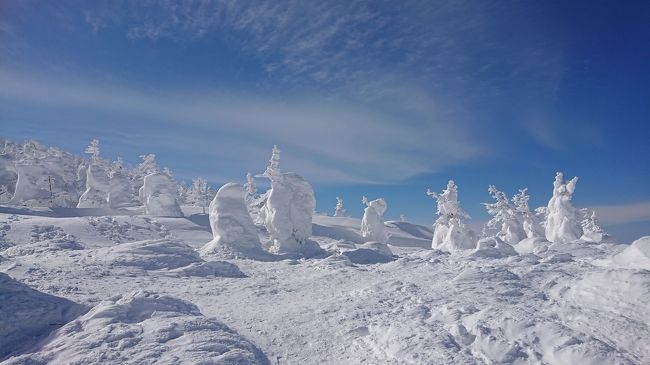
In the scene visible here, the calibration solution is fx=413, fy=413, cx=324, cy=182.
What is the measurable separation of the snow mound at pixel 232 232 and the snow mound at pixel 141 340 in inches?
839

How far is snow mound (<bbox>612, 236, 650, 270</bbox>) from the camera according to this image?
17641 mm

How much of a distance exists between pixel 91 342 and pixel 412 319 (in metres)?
10.3

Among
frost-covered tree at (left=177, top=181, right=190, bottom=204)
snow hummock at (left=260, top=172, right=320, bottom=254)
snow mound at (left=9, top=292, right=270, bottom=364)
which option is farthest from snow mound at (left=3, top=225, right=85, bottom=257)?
frost-covered tree at (left=177, top=181, right=190, bottom=204)

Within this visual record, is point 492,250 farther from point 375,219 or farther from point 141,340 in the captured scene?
point 375,219

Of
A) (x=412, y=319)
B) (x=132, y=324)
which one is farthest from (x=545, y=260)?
(x=132, y=324)

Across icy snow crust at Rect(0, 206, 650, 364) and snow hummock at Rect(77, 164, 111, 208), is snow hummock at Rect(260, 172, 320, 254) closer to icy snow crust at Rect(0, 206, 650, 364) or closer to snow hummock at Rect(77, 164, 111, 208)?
icy snow crust at Rect(0, 206, 650, 364)

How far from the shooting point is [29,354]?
10.9 metres

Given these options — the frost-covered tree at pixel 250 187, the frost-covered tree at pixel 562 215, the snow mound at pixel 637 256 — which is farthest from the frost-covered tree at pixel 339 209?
the snow mound at pixel 637 256

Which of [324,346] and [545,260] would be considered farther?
[545,260]

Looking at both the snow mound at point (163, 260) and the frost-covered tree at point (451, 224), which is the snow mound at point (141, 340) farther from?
the frost-covered tree at point (451, 224)

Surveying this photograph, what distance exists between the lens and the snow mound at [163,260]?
24.7 m

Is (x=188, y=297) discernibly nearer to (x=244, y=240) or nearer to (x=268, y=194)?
(x=244, y=240)

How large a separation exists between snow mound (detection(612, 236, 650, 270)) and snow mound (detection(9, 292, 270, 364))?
53.4 feet

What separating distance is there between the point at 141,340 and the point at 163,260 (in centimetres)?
1512
